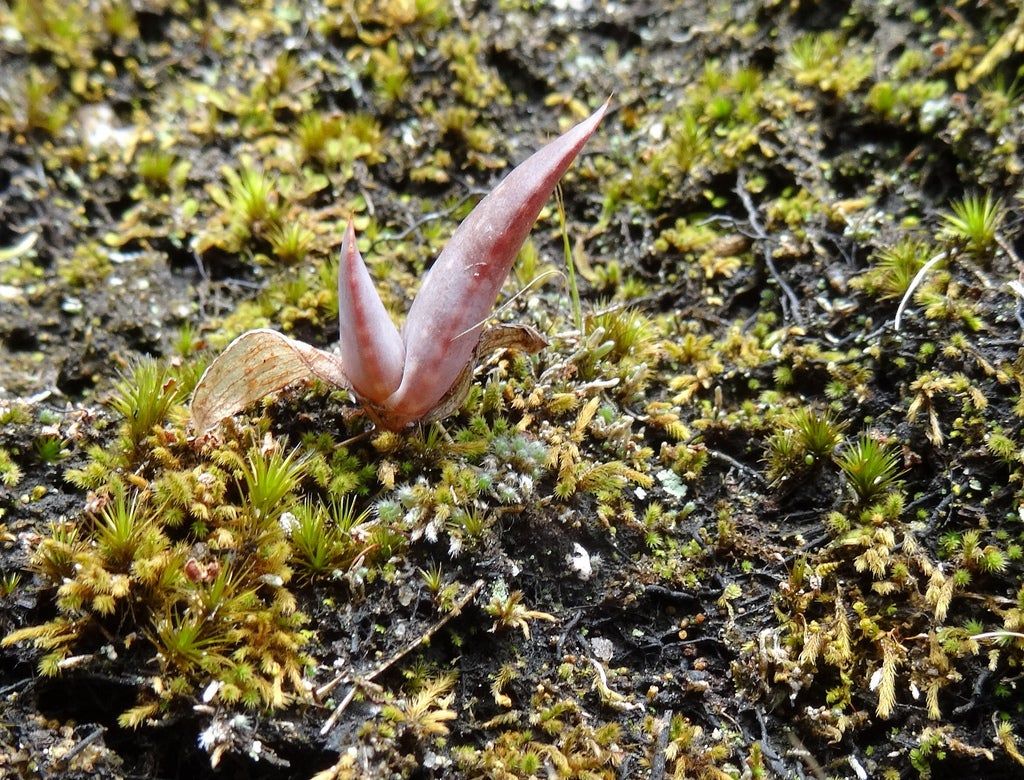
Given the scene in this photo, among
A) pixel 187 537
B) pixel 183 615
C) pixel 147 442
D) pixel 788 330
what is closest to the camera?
pixel 183 615

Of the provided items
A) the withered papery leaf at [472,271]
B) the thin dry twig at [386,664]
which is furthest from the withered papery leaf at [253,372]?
the thin dry twig at [386,664]

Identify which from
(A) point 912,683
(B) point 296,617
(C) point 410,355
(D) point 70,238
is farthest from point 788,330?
(D) point 70,238

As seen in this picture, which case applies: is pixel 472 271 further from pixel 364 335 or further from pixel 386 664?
pixel 386 664

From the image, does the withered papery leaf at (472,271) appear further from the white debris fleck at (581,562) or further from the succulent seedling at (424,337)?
the white debris fleck at (581,562)

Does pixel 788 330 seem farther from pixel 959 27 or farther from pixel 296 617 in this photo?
pixel 296 617

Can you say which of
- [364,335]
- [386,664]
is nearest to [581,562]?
[386,664]

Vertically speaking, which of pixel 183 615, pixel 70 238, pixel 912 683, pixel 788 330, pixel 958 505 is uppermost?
pixel 70 238
